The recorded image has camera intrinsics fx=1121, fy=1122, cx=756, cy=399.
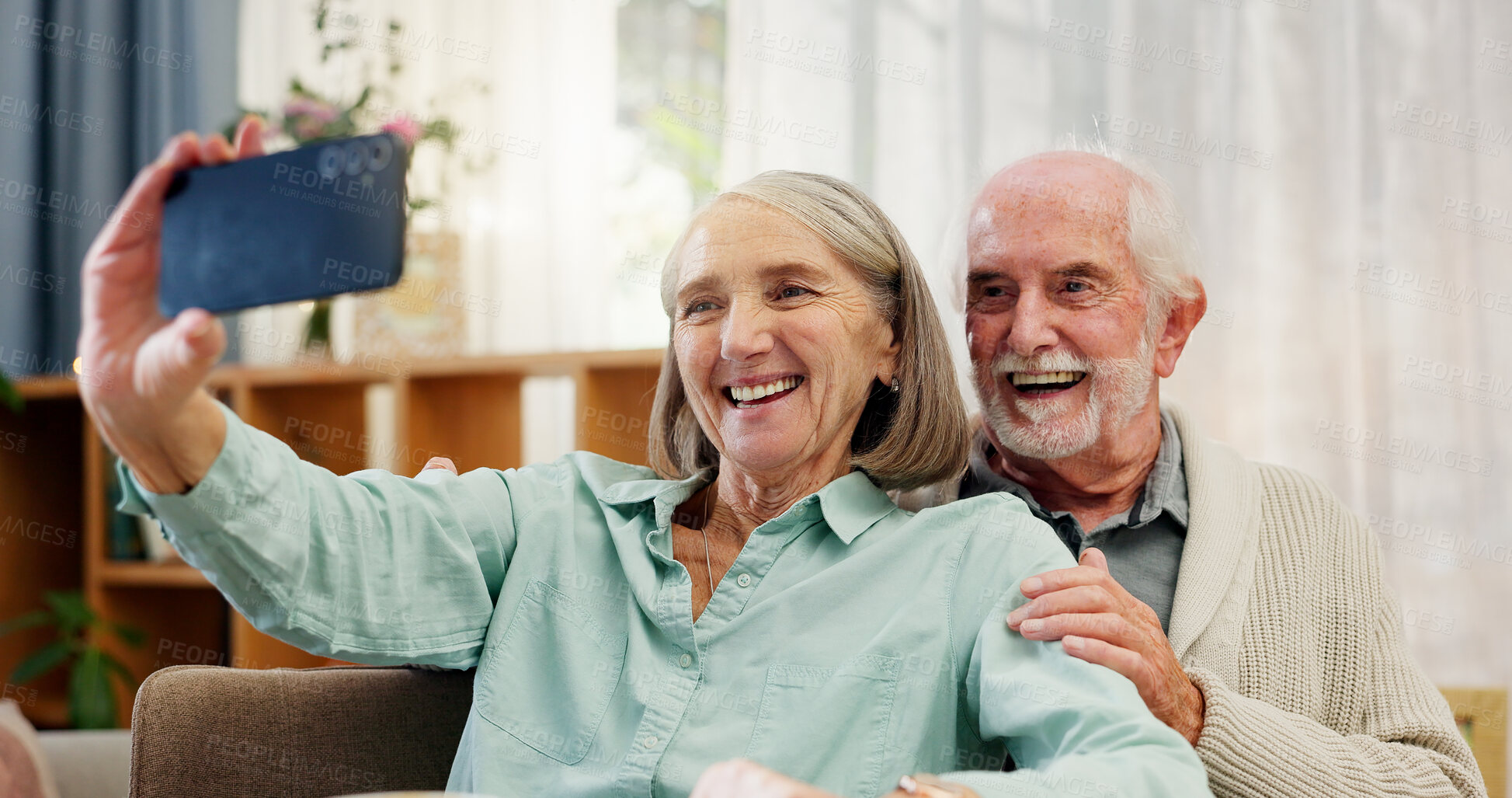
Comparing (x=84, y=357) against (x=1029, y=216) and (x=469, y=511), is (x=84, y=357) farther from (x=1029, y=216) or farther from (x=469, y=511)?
(x=1029, y=216)

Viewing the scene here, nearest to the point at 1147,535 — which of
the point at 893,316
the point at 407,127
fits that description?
the point at 893,316

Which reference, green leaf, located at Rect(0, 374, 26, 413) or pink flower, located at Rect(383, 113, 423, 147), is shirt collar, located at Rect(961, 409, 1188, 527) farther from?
green leaf, located at Rect(0, 374, 26, 413)

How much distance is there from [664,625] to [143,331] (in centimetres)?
56

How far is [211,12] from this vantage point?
10.4ft

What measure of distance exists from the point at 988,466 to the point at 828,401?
0.48 metres

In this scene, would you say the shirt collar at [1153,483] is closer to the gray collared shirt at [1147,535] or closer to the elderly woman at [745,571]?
the gray collared shirt at [1147,535]

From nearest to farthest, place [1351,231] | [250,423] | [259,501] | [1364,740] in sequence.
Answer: [259,501]
[1364,740]
[1351,231]
[250,423]

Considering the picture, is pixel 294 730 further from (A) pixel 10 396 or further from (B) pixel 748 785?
(A) pixel 10 396

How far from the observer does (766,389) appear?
3.88ft

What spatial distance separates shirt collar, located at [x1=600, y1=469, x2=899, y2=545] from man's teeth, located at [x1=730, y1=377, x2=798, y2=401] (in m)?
0.11

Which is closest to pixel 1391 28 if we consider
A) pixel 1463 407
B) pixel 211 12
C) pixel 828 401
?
pixel 1463 407

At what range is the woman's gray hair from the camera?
120 cm

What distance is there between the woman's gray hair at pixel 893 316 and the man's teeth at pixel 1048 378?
182 millimetres

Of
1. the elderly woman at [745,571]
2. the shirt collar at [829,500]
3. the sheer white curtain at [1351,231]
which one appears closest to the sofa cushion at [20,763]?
the elderly woman at [745,571]
